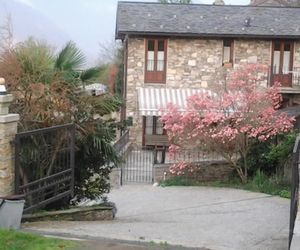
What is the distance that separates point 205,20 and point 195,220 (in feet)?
63.4

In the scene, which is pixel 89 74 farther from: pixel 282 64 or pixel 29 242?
pixel 282 64

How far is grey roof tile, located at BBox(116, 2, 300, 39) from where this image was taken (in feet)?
90.9

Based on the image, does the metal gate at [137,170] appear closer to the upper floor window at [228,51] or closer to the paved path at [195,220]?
the paved path at [195,220]

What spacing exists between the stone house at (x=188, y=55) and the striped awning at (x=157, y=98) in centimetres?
5

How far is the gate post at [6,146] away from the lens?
857 centimetres

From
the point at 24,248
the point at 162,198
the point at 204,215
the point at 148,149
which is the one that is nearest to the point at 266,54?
the point at 148,149

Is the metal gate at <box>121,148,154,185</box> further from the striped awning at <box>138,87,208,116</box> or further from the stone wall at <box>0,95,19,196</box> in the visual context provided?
the stone wall at <box>0,95,19,196</box>

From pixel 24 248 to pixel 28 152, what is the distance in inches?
123

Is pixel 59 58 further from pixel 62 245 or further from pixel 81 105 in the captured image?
pixel 62 245

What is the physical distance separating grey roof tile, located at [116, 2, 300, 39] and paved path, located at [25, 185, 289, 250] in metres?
10.7

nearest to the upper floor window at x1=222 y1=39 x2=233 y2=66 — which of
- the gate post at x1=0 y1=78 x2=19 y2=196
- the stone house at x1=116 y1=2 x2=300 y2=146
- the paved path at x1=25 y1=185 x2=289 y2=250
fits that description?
the stone house at x1=116 y1=2 x2=300 y2=146

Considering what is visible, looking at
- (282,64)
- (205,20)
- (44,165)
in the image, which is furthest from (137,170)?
(44,165)

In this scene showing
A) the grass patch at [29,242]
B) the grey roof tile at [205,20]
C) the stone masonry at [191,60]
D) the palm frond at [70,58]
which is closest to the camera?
the grass patch at [29,242]

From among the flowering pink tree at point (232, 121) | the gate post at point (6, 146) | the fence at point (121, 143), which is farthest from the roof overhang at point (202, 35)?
the gate post at point (6, 146)
